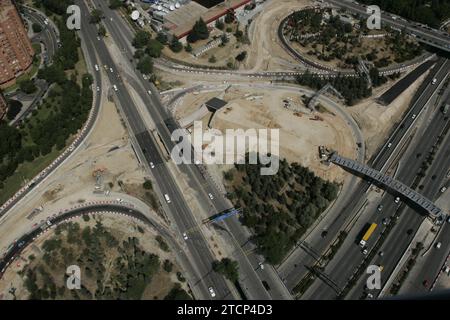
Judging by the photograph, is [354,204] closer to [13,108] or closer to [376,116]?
[376,116]

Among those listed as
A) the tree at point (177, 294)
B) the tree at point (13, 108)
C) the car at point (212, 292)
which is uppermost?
the tree at point (13, 108)

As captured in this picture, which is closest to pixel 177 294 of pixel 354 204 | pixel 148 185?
pixel 148 185

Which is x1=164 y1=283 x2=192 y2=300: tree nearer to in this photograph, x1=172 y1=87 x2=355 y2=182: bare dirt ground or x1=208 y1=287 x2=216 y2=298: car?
x1=208 y1=287 x2=216 y2=298: car

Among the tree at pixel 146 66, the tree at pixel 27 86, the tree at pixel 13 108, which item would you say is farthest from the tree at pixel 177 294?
the tree at pixel 27 86

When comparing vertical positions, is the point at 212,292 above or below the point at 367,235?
above

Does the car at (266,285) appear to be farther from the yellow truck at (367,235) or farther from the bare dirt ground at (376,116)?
the bare dirt ground at (376,116)

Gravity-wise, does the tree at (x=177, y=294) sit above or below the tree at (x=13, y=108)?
below
